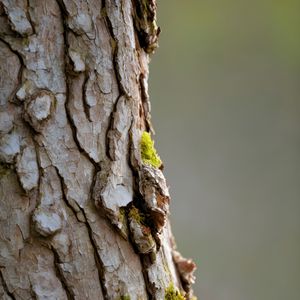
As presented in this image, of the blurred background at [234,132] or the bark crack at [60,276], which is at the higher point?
the blurred background at [234,132]

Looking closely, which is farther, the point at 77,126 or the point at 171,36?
the point at 171,36

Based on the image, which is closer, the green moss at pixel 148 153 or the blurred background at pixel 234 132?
the green moss at pixel 148 153

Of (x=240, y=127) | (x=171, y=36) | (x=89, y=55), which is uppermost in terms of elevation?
(x=171, y=36)

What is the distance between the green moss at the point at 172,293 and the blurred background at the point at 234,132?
2593 millimetres

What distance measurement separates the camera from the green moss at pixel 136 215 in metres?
0.81

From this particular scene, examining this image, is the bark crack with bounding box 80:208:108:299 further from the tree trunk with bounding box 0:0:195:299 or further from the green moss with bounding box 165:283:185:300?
the green moss with bounding box 165:283:185:300

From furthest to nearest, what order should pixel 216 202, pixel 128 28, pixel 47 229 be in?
pixel 216 202, pixel 128 28, pixel 47 229

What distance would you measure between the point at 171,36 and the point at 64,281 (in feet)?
10.4

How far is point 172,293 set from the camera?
0.87 meters

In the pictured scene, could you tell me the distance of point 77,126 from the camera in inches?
31.7

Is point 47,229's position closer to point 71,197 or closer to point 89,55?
point 71,197

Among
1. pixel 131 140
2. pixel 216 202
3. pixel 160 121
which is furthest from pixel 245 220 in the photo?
pixel 131 140

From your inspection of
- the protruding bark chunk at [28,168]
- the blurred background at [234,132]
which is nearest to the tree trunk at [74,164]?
the protruding bark chunk at [28,168]

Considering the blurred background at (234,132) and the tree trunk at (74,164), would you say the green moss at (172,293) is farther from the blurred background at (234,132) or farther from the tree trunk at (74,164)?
the blurred background at (234,132)
